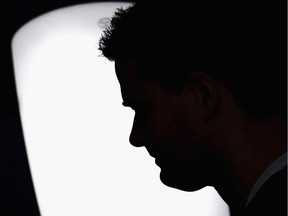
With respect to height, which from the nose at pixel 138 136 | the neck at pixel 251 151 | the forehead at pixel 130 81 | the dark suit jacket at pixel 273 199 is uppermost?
the forehead at pixel 130 81

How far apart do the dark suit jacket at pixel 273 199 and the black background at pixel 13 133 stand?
2.42ft

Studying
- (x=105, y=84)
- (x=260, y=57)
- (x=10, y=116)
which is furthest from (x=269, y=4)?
(x=10, y=116)

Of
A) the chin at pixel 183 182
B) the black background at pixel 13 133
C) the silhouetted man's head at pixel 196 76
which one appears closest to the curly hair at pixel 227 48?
the silhouetted man's head at pixel 196 76

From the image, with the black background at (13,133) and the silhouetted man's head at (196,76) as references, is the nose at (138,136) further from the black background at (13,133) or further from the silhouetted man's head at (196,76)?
the black background at (13,133)

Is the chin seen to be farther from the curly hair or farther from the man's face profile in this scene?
the curly hair

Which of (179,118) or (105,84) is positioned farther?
(105,84)

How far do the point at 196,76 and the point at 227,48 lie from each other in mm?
48

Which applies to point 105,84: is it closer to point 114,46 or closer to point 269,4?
point 114,46

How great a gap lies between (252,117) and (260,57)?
2.7 inches

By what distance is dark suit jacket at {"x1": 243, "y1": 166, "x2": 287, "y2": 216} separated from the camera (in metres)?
0.49

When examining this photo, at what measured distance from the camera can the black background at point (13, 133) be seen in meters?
1.14

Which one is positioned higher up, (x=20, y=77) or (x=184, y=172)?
(x=20, y=77)

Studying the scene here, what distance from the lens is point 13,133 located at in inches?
47.5

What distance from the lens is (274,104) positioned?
575mm
